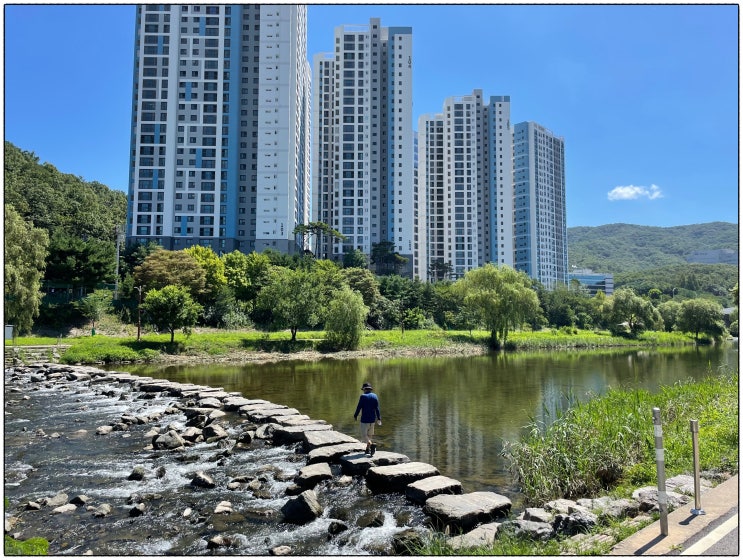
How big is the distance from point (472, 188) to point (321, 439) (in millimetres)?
129415

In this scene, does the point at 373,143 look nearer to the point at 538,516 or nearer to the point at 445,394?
the point at 445,394

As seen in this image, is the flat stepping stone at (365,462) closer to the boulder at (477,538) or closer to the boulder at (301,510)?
the boulder at (301,510)

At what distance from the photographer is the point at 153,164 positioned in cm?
8744

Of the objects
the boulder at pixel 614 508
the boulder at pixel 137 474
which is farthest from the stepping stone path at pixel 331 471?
the boulder at pixel 614 508

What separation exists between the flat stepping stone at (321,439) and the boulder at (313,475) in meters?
1.54

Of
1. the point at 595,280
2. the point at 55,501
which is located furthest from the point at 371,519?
the point at 595,280

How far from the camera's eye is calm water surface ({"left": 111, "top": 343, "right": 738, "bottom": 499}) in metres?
11.7

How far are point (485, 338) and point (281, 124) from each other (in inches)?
2351

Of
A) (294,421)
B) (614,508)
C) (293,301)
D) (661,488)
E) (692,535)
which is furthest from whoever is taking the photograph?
(293,301)

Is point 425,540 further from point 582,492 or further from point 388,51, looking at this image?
point 388,51

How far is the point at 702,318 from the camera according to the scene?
2527 inches

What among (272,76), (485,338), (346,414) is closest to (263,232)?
(272,76)

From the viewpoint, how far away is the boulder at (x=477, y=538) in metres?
6.04

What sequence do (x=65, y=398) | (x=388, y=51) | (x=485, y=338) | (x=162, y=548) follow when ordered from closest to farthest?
(x=162, y=548) < (x=65, y=398) < (x=485, y=338) < (x=388, y=51)
